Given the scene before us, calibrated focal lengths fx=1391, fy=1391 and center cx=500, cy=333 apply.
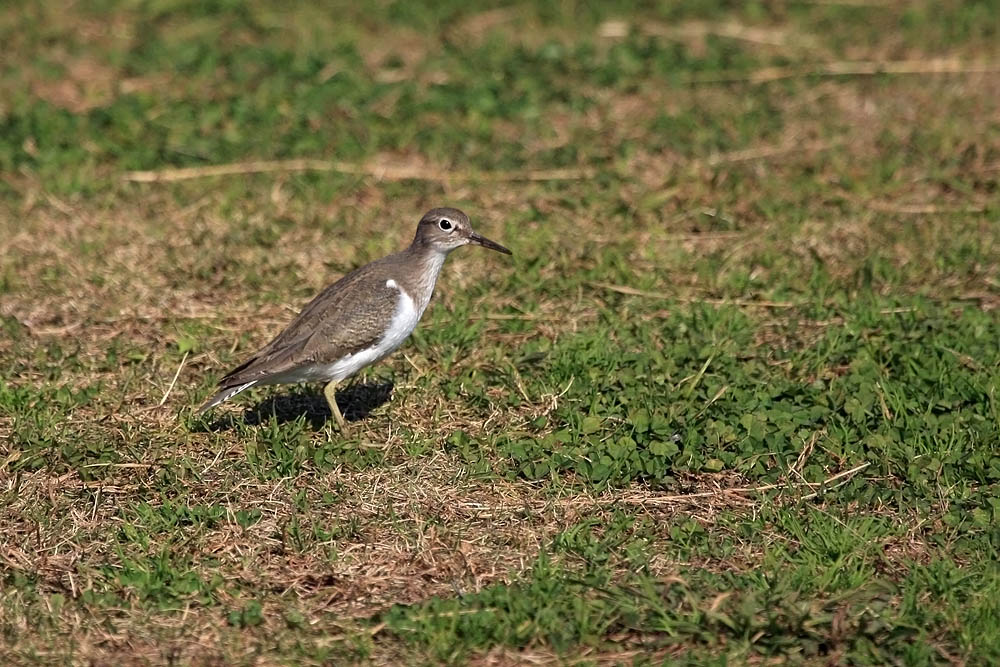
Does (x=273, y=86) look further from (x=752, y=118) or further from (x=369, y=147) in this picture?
(x=752, y=118)

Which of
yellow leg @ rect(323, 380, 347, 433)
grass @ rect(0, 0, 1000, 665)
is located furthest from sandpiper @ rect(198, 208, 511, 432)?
grass @ rect(0, 0, 1000, 665)

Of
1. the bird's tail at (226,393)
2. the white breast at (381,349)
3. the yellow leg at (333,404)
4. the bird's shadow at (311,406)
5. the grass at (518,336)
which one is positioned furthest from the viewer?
the bird's shadow at (311,406)

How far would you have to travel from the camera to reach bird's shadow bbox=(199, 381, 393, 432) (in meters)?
7.27

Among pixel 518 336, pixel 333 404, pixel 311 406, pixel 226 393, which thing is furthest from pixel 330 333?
pixel 518 336

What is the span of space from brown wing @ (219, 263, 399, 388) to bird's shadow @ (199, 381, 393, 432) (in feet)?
1.34

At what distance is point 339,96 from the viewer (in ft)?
37.4

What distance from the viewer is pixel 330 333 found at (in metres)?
6.91

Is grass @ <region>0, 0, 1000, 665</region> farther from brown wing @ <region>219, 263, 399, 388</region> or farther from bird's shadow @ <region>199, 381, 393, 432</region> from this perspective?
brown wing @ <region>219, 263, 399, 388</region>

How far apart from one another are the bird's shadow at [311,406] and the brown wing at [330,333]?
0.41 metres

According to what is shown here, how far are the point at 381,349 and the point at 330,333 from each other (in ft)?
0.90

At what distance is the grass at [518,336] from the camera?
18.5 ft

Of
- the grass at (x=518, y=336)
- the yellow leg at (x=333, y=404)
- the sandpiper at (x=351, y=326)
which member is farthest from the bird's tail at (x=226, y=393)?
the yellow leg at (x=333, y=404)

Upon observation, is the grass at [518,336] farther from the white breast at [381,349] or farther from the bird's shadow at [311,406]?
the white breast at [381,349]

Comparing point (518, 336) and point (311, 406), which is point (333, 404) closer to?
point (311, 406)
